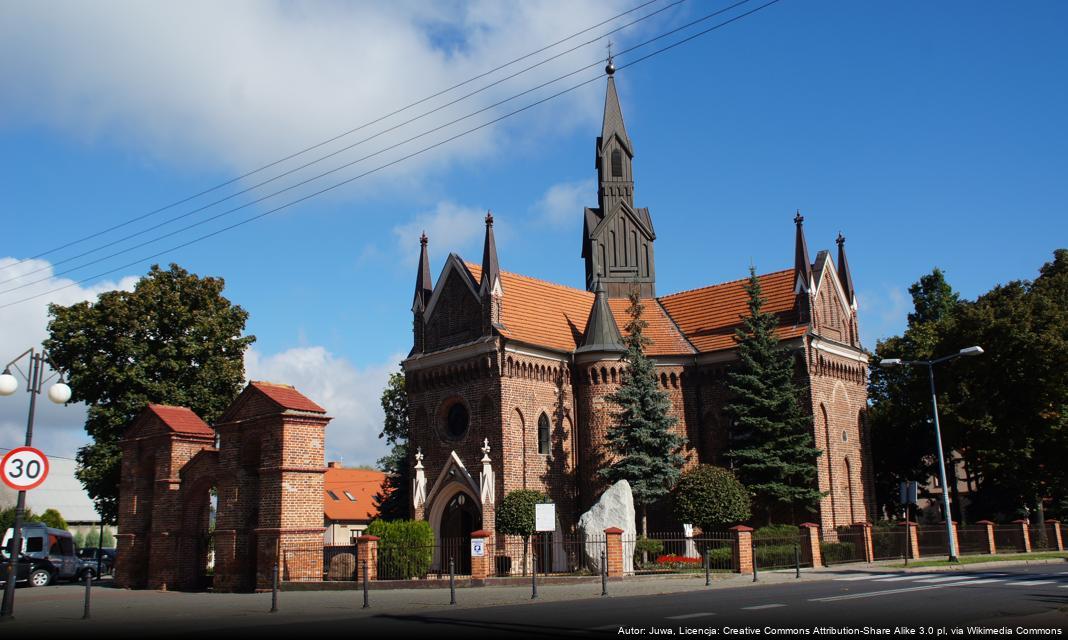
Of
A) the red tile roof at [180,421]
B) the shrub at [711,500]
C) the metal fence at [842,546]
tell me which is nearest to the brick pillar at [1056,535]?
the metal fence at [842,546]

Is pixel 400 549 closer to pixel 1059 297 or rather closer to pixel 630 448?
pixel 630 448

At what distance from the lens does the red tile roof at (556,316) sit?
37031 mm

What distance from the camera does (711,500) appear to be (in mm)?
32000

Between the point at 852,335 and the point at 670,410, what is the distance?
9.49 metres

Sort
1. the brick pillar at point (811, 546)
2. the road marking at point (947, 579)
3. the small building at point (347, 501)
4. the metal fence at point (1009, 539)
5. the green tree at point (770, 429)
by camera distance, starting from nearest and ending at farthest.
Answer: the road marking at point (947, 579), the brick pillar at point (811, 546), the green tree at point (770, 429), the metal fence at point (1009, 539), the small building at point (347, 501)

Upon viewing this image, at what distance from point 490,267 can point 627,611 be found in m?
21.5

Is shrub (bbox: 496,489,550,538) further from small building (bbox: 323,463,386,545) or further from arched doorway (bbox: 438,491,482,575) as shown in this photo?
small building (bbox: 323,463,386,545)

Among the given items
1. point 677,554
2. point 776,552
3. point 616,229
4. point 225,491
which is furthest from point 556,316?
point 225,491

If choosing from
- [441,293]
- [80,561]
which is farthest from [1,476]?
[80,561]

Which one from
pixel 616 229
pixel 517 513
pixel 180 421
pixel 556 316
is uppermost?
pixel 616 229

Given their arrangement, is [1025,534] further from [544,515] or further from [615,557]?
[544,515]

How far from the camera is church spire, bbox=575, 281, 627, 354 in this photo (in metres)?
36.6

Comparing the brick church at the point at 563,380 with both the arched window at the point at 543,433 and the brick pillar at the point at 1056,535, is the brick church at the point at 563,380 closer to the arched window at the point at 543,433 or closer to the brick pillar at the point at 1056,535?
the arched window at the point at 543,433

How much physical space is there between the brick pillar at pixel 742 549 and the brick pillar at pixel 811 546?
3574 millimetres
